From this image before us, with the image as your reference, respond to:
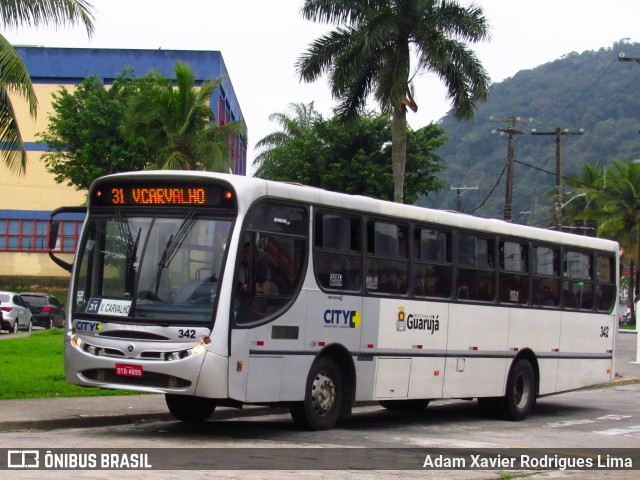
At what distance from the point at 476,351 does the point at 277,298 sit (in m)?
4.90

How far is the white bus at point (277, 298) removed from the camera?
1207cm

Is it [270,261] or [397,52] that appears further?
[397,52]

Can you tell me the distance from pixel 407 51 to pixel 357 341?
1642 centimetres

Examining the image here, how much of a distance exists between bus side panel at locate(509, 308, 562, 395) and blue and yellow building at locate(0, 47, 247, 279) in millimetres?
48501

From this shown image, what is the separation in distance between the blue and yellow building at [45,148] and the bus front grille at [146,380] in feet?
176

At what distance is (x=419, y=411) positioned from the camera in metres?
18.1

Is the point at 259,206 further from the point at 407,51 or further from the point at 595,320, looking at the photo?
the point at 407,51

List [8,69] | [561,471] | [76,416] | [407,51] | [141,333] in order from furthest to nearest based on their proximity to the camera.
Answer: [407,51], [8,69], [76,416], [141,333], [561,471]

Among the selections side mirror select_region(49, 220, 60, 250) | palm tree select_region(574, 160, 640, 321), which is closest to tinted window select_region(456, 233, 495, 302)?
side mirror select_region(49, 220, 60, 250)

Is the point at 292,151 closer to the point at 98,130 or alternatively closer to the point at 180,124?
the point at 98,130

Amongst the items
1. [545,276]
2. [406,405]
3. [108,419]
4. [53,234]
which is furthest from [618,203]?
[53,234]

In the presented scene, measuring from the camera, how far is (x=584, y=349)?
1941cm

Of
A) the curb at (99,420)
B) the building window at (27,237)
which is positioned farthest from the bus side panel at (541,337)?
the building window at (27,237)

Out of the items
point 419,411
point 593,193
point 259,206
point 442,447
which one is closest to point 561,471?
point 442,447
